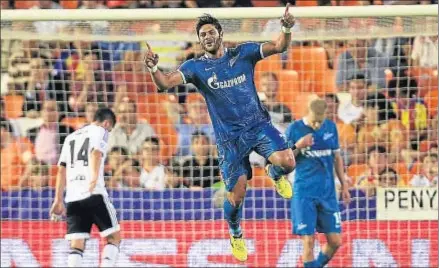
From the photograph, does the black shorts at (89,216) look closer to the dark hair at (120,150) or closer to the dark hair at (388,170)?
the dark hair at (120,150)

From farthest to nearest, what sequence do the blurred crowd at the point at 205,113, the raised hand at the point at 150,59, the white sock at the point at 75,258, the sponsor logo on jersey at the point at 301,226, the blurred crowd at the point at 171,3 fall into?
1. the blurred crowd at the point at 171,3
2. the blurred crowd at the point at 205,113
3. the sponsor logo on jersey at the point at 301,226
4. the white sock at the point at 75,258
5. the raised hand at the point at 150,59

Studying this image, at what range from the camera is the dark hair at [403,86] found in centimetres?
1329

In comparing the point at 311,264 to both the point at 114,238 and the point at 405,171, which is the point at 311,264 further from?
the point at 114,238

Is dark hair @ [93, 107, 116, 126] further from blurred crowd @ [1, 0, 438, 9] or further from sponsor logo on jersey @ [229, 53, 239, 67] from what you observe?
blurred crowd @ [1, 0, 438, 9]

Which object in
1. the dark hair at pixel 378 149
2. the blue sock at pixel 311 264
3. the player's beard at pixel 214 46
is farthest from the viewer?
the dark hair at pixel 378 149

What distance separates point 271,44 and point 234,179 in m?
1.11

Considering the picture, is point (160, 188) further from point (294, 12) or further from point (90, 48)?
point (294, 12)

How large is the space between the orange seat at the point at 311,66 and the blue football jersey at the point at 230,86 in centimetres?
413

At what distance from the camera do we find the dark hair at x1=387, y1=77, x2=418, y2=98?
1329 centimetres

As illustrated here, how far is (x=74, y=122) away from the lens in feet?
44.3

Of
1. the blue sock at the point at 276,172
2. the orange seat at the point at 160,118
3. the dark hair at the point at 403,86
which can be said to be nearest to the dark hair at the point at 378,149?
the dark hair at the point at 403,86

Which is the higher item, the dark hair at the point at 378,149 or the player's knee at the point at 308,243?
the dark hair at the point at 378,149

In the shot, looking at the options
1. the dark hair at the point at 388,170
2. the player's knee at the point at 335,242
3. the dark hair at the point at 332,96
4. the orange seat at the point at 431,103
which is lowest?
the player's knee at the point at 335,242

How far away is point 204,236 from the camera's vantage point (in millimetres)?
12711
